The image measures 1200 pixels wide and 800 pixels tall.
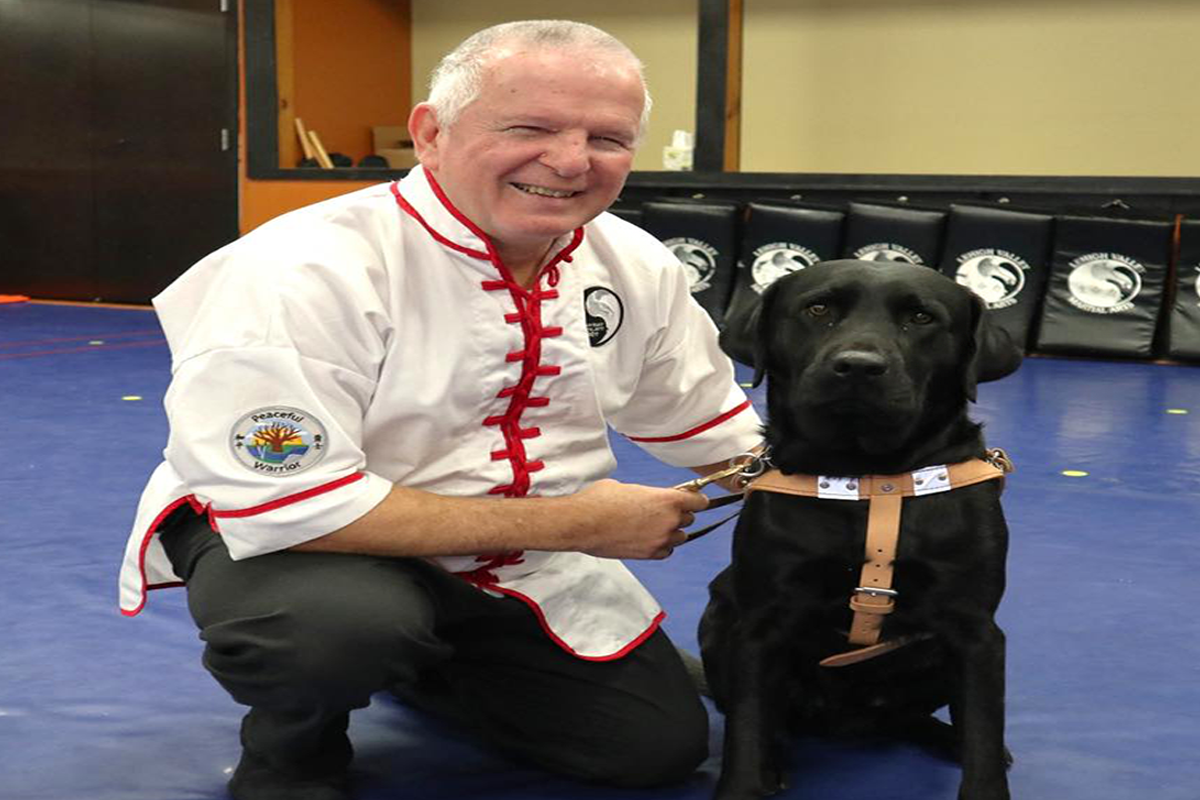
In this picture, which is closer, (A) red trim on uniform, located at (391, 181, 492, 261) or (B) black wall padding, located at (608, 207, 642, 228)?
(A) red trim on uniform, located at (391, 181, 492, 261)

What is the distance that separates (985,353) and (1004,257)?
5516 mm

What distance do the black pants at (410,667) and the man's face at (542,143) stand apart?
19.9 inches

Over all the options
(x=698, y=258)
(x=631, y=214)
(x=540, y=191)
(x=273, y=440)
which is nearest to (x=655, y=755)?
(x=273, y=440)

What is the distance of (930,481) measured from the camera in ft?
6.18

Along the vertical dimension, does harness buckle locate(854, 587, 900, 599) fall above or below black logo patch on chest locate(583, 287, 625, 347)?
below

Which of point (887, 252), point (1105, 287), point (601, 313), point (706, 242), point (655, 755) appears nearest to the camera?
point (655, 755)

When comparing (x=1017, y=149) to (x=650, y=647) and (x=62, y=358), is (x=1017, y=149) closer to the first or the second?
(x=62, y=358)

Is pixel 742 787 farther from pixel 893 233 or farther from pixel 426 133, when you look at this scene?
pixel 893 233

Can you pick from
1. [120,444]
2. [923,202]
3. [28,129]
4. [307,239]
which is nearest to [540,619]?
[307,239]

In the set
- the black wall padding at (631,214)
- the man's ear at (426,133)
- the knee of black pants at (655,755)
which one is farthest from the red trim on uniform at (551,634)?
the black wall padding at (631,214)

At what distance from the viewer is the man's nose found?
6.23 feet

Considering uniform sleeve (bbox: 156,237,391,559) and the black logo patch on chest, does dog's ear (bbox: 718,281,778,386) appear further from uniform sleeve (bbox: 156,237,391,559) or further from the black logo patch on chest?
uniform sleeve (bbox: 156,237,391,559)

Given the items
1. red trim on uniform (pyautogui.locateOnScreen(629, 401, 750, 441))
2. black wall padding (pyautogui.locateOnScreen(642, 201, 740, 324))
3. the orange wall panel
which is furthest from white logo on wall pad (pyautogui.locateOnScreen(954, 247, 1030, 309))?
red trim on uniform (pyautogui.locateOnScreen(629, 401, 750, 441))

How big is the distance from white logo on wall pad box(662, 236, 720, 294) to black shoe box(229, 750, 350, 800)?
596 centimetres
